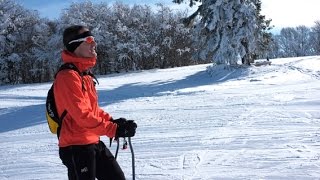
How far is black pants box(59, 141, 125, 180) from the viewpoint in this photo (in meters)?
3.40

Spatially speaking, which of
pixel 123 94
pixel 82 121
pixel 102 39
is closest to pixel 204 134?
pixel 82 121

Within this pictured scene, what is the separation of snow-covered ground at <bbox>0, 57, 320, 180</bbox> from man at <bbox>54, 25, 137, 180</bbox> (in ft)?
9.39

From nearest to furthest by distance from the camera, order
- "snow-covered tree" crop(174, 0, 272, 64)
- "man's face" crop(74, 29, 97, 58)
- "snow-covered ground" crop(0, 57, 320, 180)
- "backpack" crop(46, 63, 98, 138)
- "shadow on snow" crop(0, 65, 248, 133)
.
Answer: "backpack" crop(46, 63, 98, 138) → "man's face" crop(74, 29, 97, 58) → "snow-covered ground" crop(0, 57, 320, 180) → "shadow on snow" crop(0, 65, 248, 133) → "snow-covered tree" crop(174, 0, 272, 64)

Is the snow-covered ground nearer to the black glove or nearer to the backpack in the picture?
the black glove

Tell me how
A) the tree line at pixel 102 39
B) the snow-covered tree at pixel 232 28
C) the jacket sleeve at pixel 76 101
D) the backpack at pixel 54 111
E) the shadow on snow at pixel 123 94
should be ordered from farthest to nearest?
the tree line at pixel 102 39 < the snow-covered tree at pixel 232 28 < the shadow on snow at pixel 123 94 < the backpack at pixel 54 111 < the jacket sleeve at pixel 76 101

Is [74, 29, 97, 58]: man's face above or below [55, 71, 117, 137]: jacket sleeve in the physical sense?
above

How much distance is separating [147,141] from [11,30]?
1282 inches

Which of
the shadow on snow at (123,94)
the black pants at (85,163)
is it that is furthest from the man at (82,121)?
the shadow on snow at (123,94)

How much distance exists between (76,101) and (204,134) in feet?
20.2

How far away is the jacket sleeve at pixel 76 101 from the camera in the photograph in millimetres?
3205

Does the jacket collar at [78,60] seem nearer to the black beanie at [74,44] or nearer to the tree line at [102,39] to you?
the black beanie at [74,44]

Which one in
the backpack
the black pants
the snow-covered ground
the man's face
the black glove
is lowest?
the snow-covered ground

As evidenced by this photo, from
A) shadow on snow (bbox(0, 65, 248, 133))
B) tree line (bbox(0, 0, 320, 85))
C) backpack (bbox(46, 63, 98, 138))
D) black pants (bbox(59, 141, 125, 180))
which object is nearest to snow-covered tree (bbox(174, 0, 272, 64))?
shadow on snow (bbox(0, 65, 248, 133))

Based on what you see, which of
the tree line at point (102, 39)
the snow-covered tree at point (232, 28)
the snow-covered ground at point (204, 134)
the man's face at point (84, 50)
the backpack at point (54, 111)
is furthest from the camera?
the tree line at point (102, 39)
